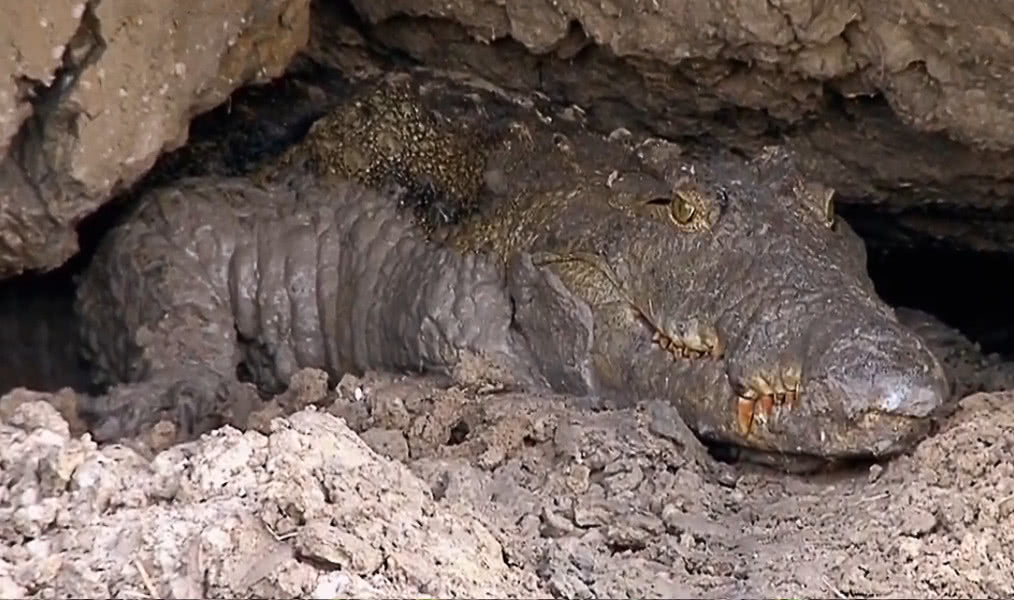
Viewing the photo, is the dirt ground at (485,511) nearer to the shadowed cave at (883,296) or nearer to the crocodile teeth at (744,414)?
the crocodile teeth at (744,414)

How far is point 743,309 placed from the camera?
2.70 m

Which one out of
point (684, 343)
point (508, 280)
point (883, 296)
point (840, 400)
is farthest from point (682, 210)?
point (883, 296)

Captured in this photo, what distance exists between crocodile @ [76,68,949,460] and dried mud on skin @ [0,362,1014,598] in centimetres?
18

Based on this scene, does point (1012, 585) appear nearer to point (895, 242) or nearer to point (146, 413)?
point (146, 413)

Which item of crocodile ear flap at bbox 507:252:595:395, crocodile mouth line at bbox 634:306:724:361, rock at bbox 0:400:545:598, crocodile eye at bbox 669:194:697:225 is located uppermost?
crocodile eye at bbox 669:194:697:225

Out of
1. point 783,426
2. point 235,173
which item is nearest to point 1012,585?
point 783,426

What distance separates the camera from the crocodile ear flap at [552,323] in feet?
9.88

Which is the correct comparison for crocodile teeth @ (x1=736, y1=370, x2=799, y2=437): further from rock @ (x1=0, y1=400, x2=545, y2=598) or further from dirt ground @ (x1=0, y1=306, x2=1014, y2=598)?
rock @ (x1=0, y1=400, x2=545, y2=598)

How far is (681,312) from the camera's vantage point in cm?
283

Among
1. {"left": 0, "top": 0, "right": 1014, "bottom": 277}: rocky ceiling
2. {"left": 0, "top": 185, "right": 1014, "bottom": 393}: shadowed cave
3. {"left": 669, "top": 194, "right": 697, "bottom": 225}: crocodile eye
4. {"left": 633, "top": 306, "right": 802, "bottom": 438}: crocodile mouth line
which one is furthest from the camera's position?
{"left": 0, "top": 185, "right": 1014, "bottom": 393}: shadowed cave

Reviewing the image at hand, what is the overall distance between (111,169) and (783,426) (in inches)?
57.9

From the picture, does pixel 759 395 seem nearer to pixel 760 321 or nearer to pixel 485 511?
pixel 760 321

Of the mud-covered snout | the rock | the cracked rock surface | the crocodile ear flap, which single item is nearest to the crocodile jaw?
the mud-covered snout

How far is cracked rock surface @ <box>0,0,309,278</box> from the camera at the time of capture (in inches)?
101
